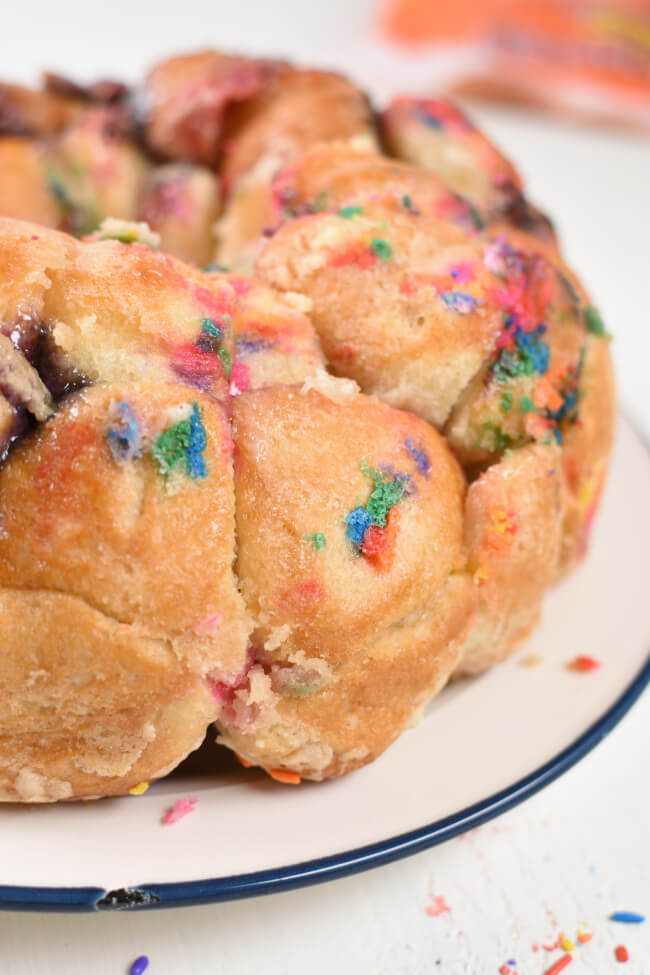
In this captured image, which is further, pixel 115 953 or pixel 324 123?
pixel 324 123

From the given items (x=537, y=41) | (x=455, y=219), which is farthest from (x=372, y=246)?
(x=537, y=41)

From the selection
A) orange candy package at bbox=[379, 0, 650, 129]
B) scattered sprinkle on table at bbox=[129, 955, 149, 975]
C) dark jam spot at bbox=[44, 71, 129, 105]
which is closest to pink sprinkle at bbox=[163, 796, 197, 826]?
scattered sprinkle on table at bbox=[129, 955, 149, 975]

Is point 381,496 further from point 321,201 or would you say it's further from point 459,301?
point 321,201

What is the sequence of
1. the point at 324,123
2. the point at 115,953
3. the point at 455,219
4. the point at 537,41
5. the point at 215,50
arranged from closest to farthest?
1. the point at 115,953
2. the point at 455,219
3. the point at 324,123
4. the point at 215,50
5. the point at 537,41

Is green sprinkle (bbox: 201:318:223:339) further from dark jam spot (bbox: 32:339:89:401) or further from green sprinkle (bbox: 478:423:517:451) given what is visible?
green sprinkle (bbox: 478:423:517:451)

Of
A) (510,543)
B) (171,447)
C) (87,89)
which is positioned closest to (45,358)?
(171,447)

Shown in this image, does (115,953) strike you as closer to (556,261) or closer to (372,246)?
(372,246)
